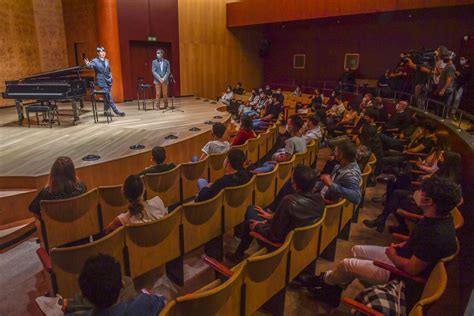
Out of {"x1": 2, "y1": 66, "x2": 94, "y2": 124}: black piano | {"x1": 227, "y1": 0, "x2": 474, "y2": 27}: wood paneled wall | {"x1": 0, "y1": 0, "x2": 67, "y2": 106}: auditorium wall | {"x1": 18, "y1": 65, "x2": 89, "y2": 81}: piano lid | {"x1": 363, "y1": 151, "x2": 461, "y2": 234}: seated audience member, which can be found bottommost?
{"x1": 363, "y1": 151, "x2": 461, "y2": 234}: seated audience member

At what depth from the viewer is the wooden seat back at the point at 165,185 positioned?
3143mm

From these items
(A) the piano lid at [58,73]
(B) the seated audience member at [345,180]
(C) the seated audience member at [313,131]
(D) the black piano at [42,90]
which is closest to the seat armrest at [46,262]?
(B) the seated audience member at [345,180]

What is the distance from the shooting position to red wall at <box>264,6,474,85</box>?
32.0 ft

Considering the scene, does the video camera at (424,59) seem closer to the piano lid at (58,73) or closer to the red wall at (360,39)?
the red wall at (360,39)

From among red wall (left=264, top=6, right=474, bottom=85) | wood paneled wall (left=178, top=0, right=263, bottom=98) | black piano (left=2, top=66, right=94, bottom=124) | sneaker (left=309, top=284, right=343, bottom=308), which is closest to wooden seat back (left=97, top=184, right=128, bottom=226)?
sneaker (left=309, top=284, right=343, bottom=308)

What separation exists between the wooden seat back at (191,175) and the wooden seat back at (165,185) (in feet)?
0.27

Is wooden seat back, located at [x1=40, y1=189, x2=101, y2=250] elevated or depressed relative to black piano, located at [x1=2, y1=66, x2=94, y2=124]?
depressed

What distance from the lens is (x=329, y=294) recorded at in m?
2.25

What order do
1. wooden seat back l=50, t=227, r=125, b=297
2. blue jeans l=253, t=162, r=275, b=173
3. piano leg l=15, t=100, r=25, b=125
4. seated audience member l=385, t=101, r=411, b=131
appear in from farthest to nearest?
1. piano leg l=15, t=100, r=25, b=125
2. seated audience member l=385, t=101, r=411, b=131
3. blue jeans l=253, t=162, r=275, b=173
4. wooden seat back l=50, t=227, r=125, b=297

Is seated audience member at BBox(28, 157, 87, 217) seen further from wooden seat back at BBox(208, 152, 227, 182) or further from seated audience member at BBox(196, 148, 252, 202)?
wooden seat back at BBox(208, 152, 227, 182)

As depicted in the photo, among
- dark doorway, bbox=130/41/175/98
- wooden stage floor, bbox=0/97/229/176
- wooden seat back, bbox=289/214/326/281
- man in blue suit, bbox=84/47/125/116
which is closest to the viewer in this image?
wooden seat back, bbox=289/214/326/281

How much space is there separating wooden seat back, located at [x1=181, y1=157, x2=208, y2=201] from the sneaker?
1.78m

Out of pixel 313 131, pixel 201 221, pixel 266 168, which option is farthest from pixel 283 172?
pixel 313 131

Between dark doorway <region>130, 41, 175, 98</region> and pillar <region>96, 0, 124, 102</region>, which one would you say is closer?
pillar <region>96, 0, 124, 102</region>
